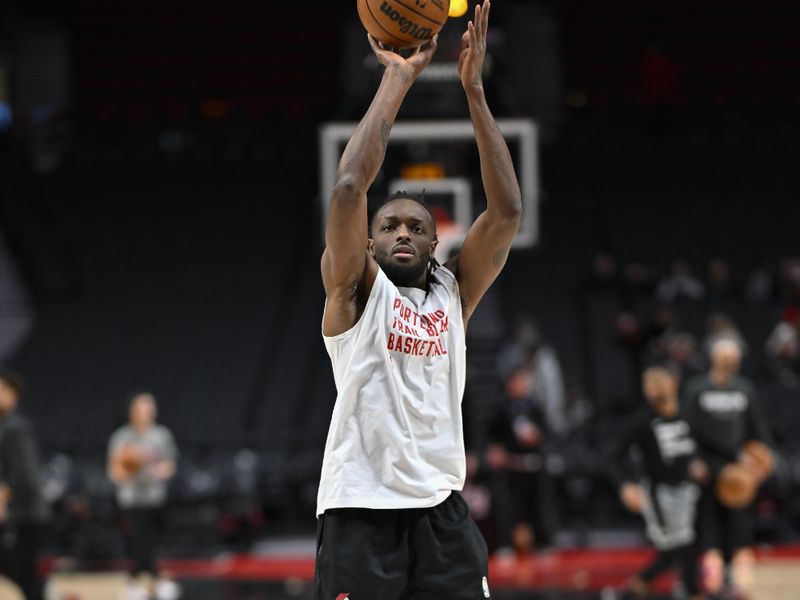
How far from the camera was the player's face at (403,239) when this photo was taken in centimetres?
359

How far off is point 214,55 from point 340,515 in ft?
65.3

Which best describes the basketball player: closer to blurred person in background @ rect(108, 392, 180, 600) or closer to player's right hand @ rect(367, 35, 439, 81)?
player's right hand @ rect(367, 35, 439, 81)

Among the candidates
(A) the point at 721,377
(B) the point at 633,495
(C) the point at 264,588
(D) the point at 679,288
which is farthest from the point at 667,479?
(D) the point at 679,288

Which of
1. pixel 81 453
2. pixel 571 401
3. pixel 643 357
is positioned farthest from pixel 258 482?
pixel 643 357

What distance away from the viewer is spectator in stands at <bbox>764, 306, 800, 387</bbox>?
1374 cm

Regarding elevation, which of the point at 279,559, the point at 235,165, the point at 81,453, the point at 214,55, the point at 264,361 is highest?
the point at 214,55

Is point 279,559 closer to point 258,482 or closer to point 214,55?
point 258,482

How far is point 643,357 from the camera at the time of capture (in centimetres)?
1410

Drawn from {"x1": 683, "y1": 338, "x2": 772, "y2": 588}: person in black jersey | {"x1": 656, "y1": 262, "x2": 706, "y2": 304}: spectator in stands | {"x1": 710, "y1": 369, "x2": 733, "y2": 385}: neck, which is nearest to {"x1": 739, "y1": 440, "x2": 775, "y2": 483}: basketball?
{"x1": 683, "y1": 338, "x2": 772, "y2": 588}: person in black jersey

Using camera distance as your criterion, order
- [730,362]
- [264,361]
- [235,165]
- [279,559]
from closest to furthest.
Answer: [730,362], [279,559], [264,361], [235,165]

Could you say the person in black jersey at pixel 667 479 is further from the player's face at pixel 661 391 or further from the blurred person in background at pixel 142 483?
the blurred person in background at pixel 142 483

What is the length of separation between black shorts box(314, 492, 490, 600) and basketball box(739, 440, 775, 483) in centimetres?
529

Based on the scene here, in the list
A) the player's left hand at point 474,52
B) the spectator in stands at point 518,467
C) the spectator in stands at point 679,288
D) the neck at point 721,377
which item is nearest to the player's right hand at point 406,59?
the player's left hand at point 474,52

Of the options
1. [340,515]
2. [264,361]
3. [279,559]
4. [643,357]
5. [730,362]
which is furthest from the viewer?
[264,361]
